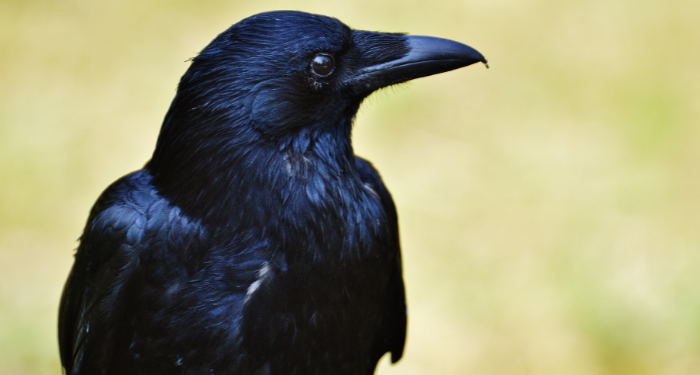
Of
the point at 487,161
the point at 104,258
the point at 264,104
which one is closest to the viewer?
the point at 264,104

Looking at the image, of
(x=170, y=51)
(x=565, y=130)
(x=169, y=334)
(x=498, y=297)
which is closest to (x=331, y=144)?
(x=169, y=334)

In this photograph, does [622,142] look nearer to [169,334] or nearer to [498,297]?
[498,297]

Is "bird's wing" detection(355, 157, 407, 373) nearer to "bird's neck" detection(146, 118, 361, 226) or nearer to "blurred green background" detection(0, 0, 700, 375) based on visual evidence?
"bird's neck" detection(146, 118, 361, 226)

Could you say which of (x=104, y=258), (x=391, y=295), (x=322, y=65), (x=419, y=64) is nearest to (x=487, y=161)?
(x=391, y=295)

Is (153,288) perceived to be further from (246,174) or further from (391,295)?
(391,295)

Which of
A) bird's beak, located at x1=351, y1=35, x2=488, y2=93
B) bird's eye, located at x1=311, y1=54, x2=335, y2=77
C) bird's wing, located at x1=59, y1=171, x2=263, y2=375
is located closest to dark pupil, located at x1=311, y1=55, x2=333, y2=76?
bird's eye, located at x1=311, y1=54, x2=335, y2=77

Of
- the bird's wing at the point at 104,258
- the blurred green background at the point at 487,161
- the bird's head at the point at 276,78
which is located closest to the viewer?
the bird's head at the point at 276,78

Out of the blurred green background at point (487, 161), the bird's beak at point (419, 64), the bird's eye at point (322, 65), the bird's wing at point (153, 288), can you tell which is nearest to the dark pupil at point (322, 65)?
the bird's eye at point (322, 65)

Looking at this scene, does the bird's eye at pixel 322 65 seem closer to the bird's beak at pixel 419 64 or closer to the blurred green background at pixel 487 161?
the bird's beak at pixel 419 64
